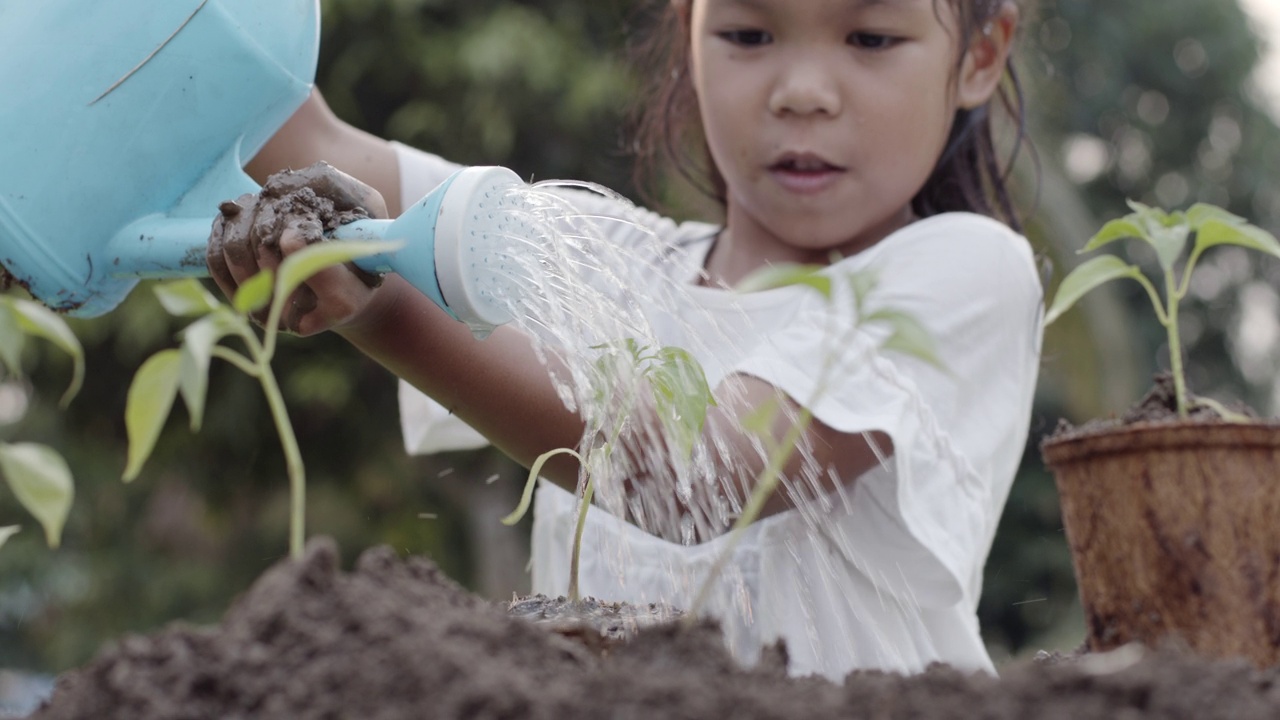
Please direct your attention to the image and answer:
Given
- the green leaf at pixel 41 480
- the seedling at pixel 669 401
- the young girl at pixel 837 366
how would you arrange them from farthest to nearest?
the young girl at pixel 837 366 < the seedling at pixel 669 401 < the green leaf at pixel 41 480

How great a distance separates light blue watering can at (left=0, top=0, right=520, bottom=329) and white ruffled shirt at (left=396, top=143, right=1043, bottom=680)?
42 cm

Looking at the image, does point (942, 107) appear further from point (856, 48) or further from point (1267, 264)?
point (1267, 264)

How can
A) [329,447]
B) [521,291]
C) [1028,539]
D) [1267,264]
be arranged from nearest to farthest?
[521,291]
[329,447]
[1028,539]
[1267,264]

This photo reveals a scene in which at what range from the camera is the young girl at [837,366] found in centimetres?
131

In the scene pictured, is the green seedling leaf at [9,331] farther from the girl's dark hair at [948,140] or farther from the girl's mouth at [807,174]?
the girl's dark hair at [948,140]

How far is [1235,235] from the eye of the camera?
2.57 feet

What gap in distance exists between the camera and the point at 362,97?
4.64 m

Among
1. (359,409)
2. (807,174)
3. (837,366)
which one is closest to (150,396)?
(837,366)

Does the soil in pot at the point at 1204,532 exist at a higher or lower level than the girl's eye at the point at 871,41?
lower

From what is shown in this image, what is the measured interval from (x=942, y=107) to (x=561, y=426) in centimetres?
68

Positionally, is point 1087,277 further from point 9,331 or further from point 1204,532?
point 9,331

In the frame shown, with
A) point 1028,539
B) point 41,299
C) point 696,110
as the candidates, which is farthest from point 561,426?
point 1028,539

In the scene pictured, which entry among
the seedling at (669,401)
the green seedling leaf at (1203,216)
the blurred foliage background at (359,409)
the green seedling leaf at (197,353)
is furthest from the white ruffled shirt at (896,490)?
the blurred foliage background at (359,409)

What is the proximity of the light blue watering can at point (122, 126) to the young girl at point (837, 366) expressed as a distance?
0.28 meters
